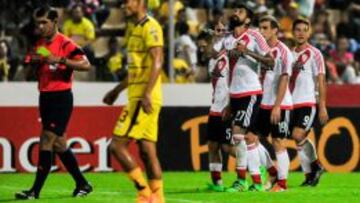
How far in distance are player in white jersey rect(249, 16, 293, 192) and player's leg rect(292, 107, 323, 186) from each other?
41 cm

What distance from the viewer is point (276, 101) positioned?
15.6m

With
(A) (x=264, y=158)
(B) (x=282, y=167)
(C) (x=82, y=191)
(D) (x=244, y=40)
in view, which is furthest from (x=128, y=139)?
(A) (x=264, y=158)

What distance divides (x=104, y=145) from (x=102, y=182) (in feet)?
8.89

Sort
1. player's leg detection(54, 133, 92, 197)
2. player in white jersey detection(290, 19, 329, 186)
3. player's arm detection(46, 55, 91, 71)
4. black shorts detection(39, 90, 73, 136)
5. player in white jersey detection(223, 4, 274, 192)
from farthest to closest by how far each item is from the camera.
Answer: player in white jersey detection(290, 19, 329, 186) < player in white jersey detection(223, 4, 274, 192) < player's leg detection(54, 133, 92, 197) < black shorts detection(39, 90, 73, 136) < player's arm detection(46, 55, 91, 71)

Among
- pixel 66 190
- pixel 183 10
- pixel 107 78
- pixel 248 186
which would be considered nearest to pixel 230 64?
pixel 248 186

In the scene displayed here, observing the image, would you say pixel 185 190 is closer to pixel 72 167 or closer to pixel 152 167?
pixel 72 167

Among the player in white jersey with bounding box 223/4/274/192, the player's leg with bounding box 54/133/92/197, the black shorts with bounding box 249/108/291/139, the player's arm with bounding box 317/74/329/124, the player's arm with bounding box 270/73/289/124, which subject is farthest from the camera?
the player's arm with bounding box 317/74/329/124

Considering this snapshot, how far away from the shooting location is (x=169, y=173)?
2008cm

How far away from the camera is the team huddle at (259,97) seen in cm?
1527

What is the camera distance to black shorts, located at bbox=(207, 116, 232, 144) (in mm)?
15875

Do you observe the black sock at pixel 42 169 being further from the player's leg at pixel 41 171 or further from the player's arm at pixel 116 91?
the player's arm at pixel 116 91

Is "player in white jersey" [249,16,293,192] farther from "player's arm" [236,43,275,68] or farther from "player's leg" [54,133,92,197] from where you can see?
"player's leg" [54,133,92,197]

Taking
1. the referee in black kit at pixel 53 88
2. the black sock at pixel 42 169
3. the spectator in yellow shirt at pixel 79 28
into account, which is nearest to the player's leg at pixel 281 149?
the referee in black kit at pixel 53 88

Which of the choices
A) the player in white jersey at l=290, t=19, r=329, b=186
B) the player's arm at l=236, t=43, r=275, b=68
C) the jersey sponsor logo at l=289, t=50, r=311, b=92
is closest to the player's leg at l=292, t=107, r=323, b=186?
the player in white jersey at l=290, t=19, r=329, b=186
